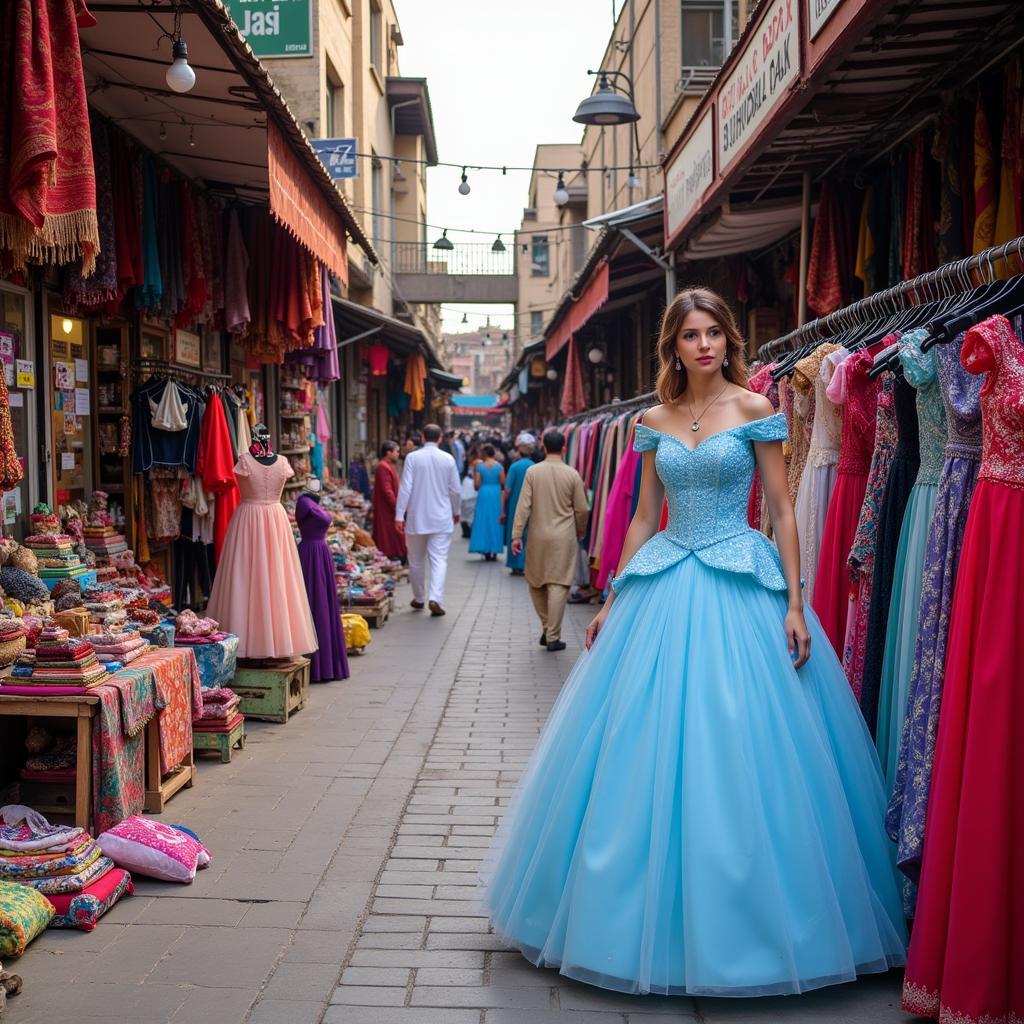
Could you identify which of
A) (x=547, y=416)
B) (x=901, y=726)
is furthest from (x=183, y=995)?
(x=547, y=416)

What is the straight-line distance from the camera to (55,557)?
21.6 feet

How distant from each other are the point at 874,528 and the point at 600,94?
35.3 feet

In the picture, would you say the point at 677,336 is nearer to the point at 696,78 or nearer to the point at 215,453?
the point at 215,453

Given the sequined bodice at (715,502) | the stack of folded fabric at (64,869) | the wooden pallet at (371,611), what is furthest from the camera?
the wooden pallet at (371,611)

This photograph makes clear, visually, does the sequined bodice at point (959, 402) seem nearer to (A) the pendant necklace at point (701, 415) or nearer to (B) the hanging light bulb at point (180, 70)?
(A) the pendant necklace at point (701, 415)

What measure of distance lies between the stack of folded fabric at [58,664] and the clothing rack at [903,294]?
130 inches

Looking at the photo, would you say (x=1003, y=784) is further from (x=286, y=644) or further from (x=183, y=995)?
(x=286, y=644)

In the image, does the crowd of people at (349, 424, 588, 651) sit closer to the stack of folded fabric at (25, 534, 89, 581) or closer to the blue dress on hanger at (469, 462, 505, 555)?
the blue dress on hanger at (469, 462, 505, 555)

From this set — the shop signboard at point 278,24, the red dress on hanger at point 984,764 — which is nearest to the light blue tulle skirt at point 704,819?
the red dress on hanger at point 984,764

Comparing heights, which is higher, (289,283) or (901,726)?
(289,283)

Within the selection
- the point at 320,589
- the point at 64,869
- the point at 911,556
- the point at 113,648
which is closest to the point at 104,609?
the point at 113,648

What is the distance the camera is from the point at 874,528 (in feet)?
12.4

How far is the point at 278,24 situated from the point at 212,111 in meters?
7.40

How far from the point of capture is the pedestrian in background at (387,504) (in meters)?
14.9
